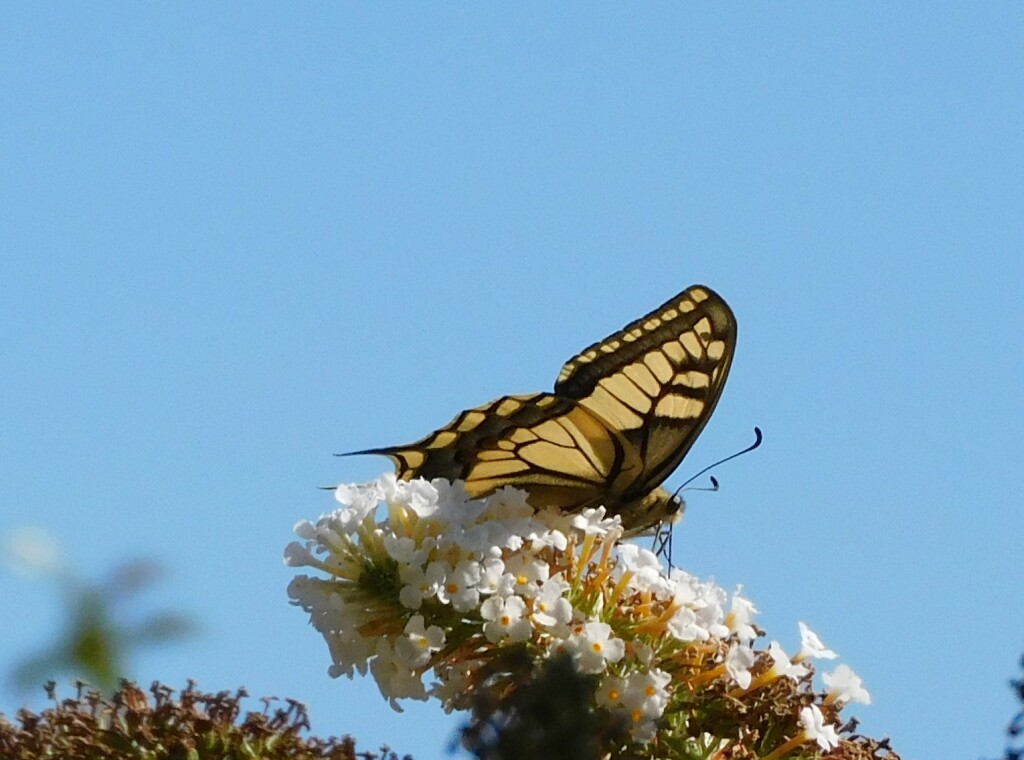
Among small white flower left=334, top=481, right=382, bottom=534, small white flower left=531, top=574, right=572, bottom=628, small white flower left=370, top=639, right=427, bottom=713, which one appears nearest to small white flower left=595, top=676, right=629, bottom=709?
small white flower left=531, top=574, right=572, bottom=628

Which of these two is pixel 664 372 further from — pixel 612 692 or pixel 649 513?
pixel 612 692

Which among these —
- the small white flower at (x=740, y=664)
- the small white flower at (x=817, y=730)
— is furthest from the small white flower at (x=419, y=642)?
the small white flower at (x=817, y=730)

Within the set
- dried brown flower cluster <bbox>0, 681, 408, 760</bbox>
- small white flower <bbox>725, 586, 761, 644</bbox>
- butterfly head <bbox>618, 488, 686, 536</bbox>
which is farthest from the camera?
butterfly head <bbox>618, 488, 686, 536</bbox>

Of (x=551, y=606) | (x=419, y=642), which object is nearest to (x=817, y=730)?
(x=551, y=606)

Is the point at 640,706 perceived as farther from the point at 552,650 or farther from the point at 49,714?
the point at 49,714

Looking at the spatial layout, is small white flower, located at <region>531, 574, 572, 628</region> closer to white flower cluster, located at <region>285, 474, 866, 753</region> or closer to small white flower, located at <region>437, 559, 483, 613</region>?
white flower cluster, located at <region>285, 474, 866, 753</region>

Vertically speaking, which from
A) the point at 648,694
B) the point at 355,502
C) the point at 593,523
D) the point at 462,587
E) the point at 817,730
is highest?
the point at 355,502

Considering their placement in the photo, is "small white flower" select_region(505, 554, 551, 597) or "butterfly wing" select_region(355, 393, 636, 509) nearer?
"small white flower" select_region(505, 554, 551, 597)

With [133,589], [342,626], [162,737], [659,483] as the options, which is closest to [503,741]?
[162,737]
